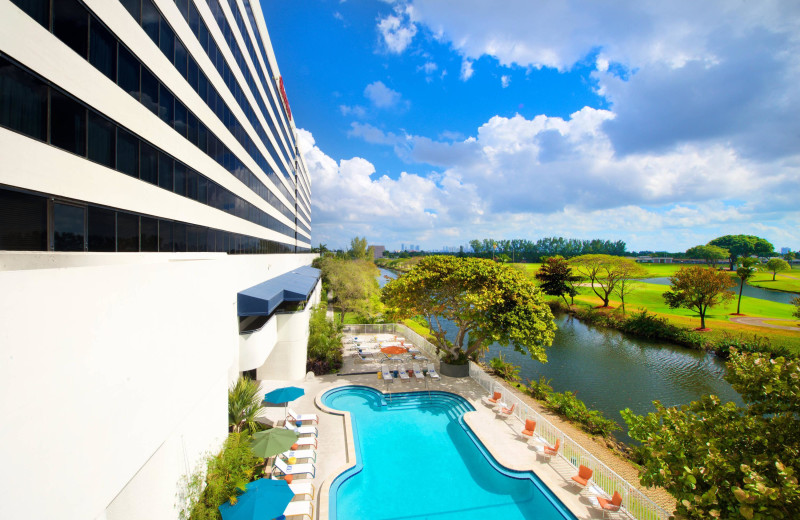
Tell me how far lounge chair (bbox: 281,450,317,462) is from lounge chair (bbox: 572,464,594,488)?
9016 mm

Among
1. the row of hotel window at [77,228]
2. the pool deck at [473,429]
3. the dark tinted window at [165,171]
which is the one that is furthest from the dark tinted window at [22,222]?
the pool deck at [473,429]

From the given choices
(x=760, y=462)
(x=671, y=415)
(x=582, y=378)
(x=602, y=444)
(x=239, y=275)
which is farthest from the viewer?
(x=582, y=378)

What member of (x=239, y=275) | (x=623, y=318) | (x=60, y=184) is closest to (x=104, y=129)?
(x=60, y=184)

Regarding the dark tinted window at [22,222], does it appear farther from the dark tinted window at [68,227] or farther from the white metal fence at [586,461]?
the white metal fence at [586,461]

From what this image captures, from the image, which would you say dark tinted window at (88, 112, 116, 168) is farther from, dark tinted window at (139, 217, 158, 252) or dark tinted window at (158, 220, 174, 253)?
dark tinted window at (158, 220, 174, 253)

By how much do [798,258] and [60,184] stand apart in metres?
201

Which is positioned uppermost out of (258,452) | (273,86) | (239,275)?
(273,86)

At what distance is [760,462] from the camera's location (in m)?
5.10

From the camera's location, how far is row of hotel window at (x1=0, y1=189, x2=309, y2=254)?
19.6 ft

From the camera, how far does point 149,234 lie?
10039 millimetres

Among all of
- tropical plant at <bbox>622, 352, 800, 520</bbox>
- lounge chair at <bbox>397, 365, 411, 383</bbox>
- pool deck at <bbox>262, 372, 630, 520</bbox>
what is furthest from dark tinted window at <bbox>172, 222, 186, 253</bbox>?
tropical plant at <bbox>622, 352, 800, 520</bbox>

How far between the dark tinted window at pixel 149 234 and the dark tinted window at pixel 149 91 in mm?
3452

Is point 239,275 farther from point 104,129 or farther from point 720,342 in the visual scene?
point 720,342

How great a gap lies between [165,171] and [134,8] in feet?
14.8
